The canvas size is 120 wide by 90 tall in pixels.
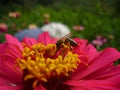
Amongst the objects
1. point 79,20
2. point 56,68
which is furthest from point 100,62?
point 79,20

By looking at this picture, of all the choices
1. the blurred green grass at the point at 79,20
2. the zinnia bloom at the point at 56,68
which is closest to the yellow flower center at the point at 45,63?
the zinnia bloom at the point at 56,68

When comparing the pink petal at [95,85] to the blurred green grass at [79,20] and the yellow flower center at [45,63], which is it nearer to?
the yellow flower center at [45,63]

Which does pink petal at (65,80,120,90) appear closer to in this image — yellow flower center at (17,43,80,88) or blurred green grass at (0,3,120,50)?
yellow flower center at (17,43,80,88)

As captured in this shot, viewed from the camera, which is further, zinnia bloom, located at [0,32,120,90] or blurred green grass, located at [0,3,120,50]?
blurred green grass, located at [0,3,120,50]

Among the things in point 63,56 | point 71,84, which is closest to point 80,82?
point 71,84

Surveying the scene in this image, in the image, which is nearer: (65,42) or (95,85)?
(95,85)

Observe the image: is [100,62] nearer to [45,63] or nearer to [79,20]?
[45,63]

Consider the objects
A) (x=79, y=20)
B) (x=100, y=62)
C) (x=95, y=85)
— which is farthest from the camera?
(x=79, y=20)

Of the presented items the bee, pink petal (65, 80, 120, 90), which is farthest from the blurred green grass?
pink petal (65, 80, 120, 90)
